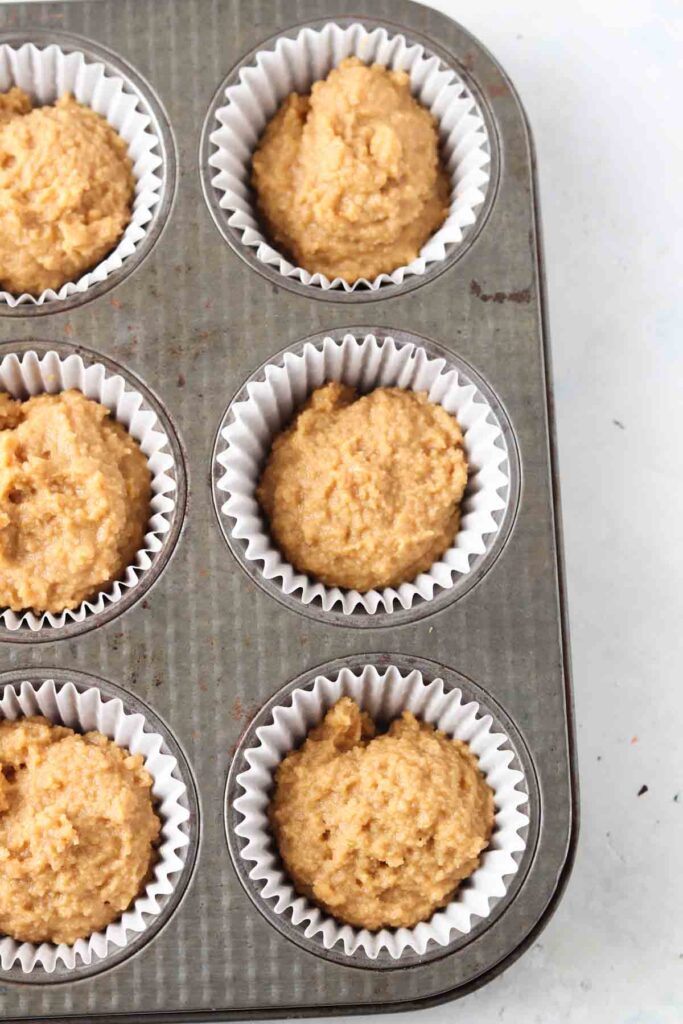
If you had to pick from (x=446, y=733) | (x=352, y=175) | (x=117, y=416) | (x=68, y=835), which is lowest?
(x=68, y=835)

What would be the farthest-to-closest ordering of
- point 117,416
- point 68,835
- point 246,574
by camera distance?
point 117,416 → point 246,574 → point 68,835

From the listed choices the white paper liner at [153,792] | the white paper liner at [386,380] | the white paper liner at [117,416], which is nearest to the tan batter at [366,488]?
the white paper liner at [386,380]

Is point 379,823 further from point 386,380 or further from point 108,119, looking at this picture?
point 108,119

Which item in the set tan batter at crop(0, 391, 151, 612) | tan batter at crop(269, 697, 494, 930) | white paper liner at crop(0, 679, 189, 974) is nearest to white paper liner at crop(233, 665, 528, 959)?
tan batter at crop(269, 697, 494, 930)

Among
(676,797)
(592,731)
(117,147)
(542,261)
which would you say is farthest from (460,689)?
(117,147)

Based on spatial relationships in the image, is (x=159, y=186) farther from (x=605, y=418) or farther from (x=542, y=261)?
(x=605, y=418)

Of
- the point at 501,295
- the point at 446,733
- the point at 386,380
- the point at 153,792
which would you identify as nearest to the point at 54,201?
the point at 386,380

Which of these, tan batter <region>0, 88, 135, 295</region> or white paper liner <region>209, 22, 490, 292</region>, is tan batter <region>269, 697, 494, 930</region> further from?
tan batter <region>0, 88, 135, 295</region>

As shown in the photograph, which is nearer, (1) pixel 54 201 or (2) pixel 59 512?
(2) pixel 59 512
